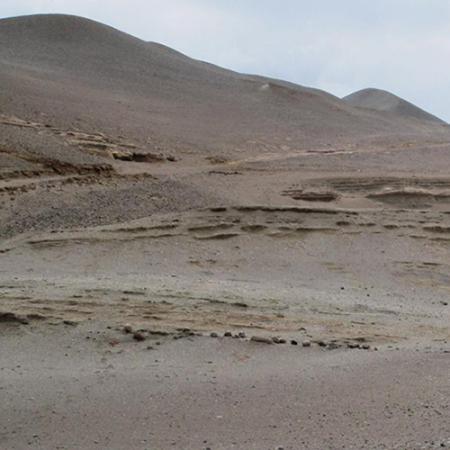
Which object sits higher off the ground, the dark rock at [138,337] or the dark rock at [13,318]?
the dark rock at [138,337]

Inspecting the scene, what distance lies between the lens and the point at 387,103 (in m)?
63.1

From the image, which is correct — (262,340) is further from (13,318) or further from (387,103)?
(387,103)

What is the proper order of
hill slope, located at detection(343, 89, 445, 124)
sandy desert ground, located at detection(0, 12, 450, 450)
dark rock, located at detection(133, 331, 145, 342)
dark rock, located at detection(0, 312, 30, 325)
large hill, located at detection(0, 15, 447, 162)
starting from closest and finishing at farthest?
sandy desert ground, located at detection(0, 12, 450, 450) < dark rock, located at detection(133, 331, 145, 342) < dark rock, located at detection(0, 312, 30, 325) < large hill, located at detection(0, 15, 447, 162) < hill slope, located at detection(343, 89, 445, 124)

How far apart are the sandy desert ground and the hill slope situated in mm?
35235

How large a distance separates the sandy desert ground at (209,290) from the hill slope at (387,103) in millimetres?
35235

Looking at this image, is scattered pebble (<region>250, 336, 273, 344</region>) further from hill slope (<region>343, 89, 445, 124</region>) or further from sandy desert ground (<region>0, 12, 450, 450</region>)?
hill slope (<region>343, 89, 445, 124</region>)

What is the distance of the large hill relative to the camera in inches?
874

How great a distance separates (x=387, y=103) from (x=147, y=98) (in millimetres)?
36093

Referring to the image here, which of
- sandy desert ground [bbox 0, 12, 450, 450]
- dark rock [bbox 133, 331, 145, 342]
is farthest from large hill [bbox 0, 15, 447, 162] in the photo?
dark rock [bbox 133, 331, 145, 342]

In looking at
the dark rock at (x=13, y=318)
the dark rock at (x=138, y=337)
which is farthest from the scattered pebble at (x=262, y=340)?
the dark rock at (x=13, y=318)

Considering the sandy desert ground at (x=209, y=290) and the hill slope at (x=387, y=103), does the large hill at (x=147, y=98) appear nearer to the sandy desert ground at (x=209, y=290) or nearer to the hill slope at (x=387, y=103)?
the sandy desert ground at (x=209, y=290)

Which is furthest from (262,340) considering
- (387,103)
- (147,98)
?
(387,103)

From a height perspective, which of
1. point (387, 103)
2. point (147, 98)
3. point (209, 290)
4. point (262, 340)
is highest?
point (387, 103)

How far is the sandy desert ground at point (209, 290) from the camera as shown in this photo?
4.32 meters
